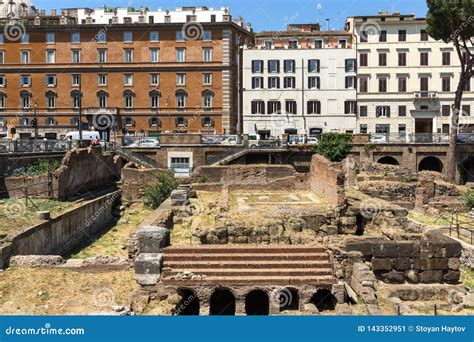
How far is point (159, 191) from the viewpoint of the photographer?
3180 cm

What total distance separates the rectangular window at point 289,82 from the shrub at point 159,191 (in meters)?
28.2

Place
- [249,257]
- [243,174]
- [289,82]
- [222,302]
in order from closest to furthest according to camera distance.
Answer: [222,302] → [249,257] → [243,174] → [289,82]

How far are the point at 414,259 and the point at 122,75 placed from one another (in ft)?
165

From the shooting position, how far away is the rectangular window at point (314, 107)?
58.1 meters

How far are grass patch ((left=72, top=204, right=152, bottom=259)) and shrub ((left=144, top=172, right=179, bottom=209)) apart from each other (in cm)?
51

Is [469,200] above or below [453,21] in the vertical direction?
below

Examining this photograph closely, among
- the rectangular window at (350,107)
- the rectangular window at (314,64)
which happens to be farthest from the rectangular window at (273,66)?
the rectangular window at (350,107)

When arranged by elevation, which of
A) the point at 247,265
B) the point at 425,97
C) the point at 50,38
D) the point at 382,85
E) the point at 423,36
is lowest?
the point at 247,265

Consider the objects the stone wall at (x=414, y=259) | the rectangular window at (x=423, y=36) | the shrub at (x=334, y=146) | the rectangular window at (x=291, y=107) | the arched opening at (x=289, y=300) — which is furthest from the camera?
the rectangular window at (x=291, y=107)

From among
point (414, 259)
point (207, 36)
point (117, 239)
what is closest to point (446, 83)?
point (207, 36)

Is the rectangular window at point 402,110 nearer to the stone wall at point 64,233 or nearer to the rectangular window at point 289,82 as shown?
the rectangular window at point 289,82

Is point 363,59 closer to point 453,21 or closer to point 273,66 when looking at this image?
point 273,66

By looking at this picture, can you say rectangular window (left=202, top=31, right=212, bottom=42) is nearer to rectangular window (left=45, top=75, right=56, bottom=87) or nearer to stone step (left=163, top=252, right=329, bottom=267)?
rectangular window (left=45, top=75, right=56, bottom=87)

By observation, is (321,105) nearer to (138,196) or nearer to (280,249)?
(138,196)
